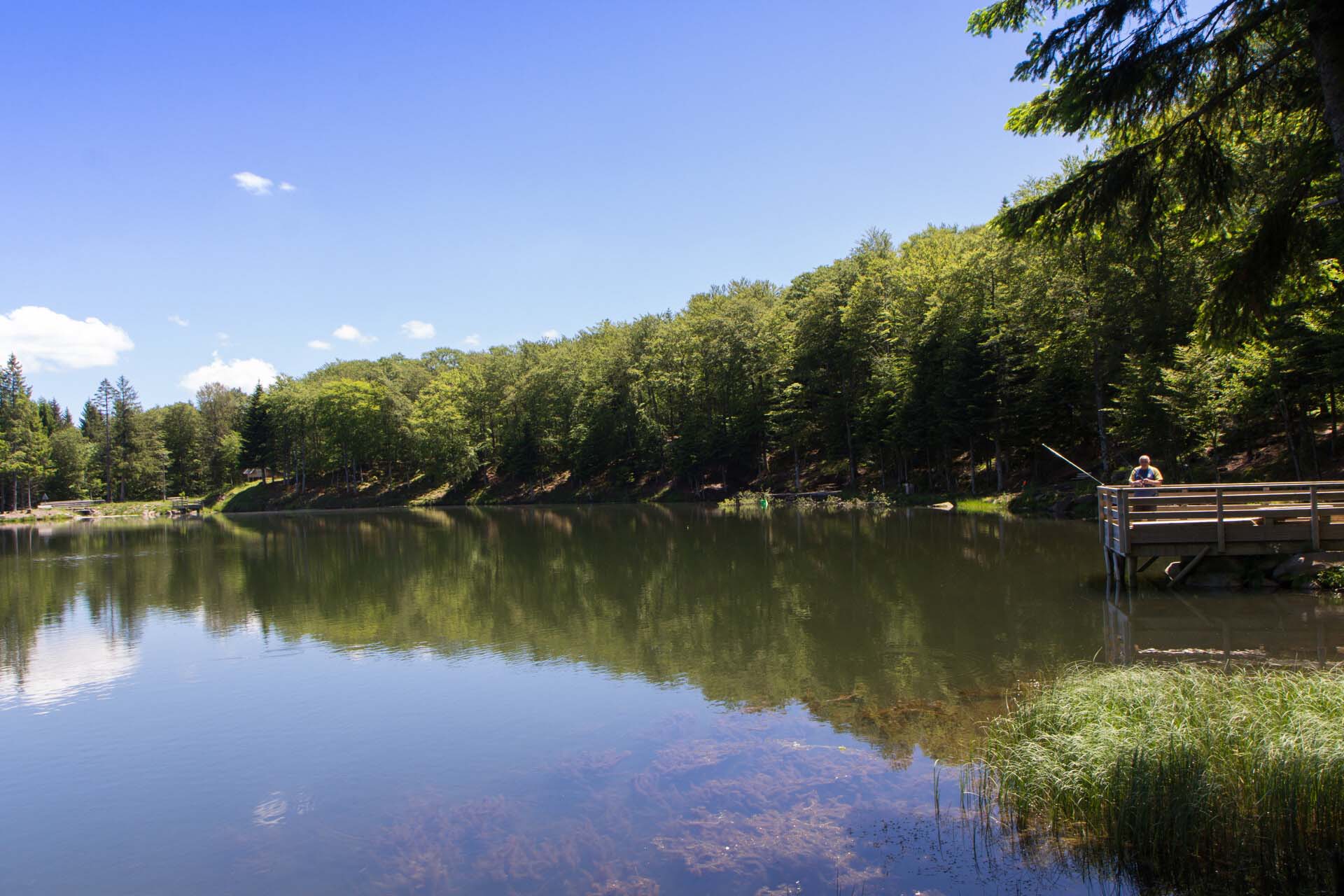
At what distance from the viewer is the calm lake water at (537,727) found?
21.1 feet

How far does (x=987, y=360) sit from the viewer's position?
4178 cm

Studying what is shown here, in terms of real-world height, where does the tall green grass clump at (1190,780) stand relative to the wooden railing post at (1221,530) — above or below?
below

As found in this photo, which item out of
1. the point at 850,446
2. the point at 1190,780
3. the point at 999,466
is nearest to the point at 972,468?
the point at 999,466

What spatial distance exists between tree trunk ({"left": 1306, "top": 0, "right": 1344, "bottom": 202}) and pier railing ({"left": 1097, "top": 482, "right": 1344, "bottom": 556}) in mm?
8453

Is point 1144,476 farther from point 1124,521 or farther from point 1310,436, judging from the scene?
point 1310,436

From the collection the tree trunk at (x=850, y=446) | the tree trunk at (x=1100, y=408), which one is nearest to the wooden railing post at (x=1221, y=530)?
the tree trunk at (x=1100, y=408)

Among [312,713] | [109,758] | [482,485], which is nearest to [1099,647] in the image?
[312,713]

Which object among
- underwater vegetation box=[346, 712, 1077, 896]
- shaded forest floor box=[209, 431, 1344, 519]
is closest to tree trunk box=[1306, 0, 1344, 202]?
underwater vegetation box=[346, 712, 1077, 896]

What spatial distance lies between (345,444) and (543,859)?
84534mm

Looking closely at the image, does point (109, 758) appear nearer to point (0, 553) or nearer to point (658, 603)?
point (658, 603)

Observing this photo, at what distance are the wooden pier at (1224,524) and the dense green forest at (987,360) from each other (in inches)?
125

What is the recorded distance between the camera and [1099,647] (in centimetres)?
1131

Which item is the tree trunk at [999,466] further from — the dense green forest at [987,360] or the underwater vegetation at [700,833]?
the underwater vegetation at [700,833]

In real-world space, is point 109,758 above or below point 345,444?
below
